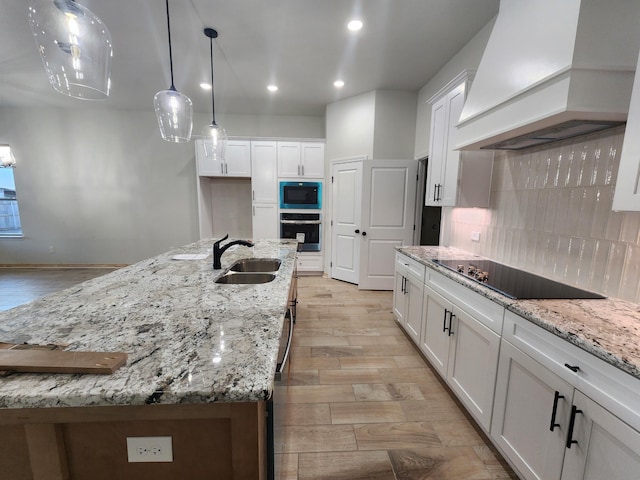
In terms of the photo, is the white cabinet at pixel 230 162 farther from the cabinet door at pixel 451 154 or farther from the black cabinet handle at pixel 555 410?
the black cabinet handle at pixel 555 410

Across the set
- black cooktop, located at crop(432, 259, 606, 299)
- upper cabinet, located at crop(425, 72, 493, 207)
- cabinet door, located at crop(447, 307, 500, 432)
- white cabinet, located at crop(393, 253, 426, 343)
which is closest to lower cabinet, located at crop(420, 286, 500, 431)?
cabinet door, located at crop(447, 307, 500, 432)

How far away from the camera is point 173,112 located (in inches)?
81.0

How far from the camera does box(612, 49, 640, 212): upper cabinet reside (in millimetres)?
1059

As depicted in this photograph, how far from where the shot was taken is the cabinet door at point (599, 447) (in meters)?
0.82

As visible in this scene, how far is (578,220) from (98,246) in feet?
23.0

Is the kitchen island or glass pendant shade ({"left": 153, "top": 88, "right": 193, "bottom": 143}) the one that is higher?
glass pendant shade ({"left": 153, "top": 88, "right": 193, "bottom": 143})

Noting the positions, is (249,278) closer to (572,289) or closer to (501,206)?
(572,289)

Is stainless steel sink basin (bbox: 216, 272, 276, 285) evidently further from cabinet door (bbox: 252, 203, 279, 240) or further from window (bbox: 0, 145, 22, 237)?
window (bbox: 0, 145, 22, 237)

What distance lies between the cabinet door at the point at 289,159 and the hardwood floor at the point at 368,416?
8.96ft

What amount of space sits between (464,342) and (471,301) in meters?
0.30

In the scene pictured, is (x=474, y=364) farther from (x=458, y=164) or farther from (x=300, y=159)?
(x=300, y=159)

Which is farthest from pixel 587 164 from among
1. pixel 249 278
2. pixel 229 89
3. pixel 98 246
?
pixel 98 246

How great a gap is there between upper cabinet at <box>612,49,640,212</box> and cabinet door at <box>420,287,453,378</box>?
1048mm

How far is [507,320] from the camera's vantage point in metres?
1.32
